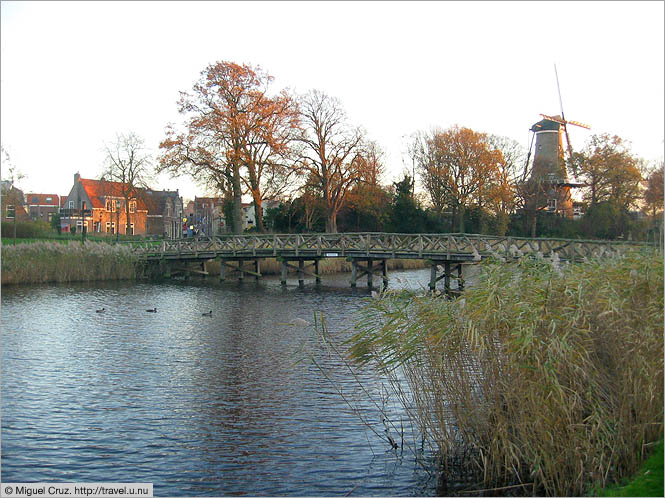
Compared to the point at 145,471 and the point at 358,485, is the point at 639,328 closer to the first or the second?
the point at 358,485

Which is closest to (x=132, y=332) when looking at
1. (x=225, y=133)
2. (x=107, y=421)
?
(x=107, y=421)

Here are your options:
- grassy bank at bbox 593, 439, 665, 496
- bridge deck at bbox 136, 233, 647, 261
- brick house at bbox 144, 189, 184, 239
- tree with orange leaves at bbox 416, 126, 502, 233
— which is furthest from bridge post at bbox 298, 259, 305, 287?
brick house at bbox 144, 189, 184, 239

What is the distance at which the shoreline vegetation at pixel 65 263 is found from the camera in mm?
26531

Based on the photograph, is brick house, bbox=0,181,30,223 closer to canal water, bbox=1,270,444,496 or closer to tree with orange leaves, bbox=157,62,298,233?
tree with orange leaves, bbox=157,62,298,233

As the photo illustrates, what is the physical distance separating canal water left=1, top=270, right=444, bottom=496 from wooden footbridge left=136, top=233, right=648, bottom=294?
955 cm

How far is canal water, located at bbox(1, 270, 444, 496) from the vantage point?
23.2ft

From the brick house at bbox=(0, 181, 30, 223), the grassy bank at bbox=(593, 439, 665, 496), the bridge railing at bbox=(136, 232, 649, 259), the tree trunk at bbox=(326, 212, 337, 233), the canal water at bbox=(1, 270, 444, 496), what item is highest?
the brick house at bbox=(0, 181, 30, 223)

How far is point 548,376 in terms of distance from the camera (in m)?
5.95

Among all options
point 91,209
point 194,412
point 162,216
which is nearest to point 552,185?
point 194,412

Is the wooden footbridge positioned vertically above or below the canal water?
above

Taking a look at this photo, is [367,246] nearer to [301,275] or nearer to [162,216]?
[301,275]

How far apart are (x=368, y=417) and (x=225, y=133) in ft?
93.1

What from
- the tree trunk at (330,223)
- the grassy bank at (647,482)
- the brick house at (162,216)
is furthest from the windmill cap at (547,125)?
the grassy bank at (647,482)

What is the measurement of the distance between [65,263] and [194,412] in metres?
21.4
